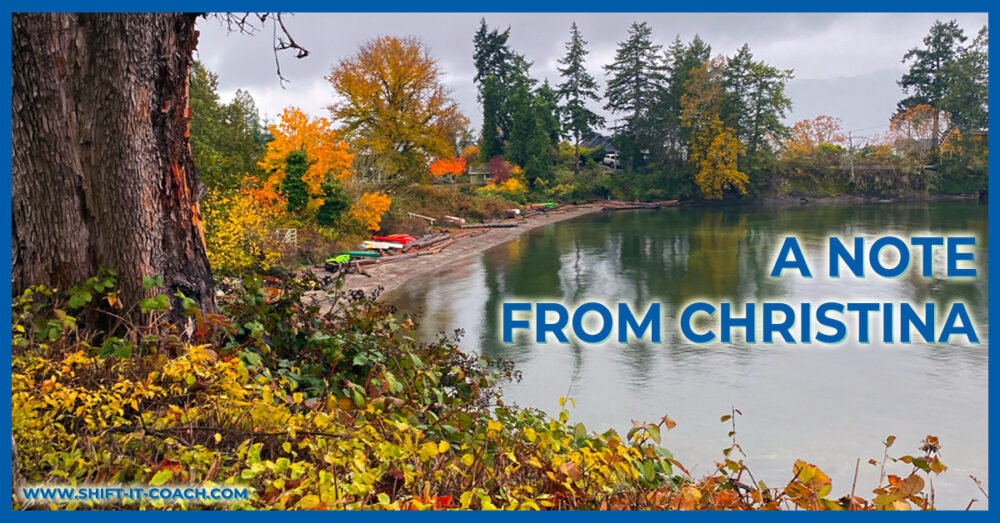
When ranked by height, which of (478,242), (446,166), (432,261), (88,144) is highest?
(446,166)

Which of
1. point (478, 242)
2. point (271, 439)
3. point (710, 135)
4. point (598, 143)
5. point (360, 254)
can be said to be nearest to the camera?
point (271, 439)

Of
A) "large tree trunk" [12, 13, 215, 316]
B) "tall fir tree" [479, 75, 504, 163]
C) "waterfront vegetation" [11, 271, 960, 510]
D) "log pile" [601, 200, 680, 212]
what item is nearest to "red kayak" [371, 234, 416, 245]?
"waterfront vegetation" [11, 271, 960, 510]

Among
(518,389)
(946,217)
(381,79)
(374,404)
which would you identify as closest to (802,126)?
(946,217)

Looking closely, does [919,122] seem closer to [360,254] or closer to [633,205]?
[633,205]

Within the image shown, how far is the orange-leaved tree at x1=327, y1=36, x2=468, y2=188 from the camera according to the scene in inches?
1180

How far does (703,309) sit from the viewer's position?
1500 cm

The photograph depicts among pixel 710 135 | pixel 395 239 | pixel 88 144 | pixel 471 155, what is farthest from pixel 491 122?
pixel 88 144

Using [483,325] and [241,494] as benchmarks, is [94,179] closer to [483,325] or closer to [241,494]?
[241,494]

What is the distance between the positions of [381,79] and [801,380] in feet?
77.2

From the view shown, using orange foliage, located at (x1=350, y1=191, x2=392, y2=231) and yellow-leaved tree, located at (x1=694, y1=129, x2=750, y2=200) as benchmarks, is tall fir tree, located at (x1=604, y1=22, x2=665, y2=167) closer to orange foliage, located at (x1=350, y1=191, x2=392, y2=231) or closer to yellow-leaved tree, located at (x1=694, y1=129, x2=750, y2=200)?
yellow-leaved tree, located at (x1=694, y1=129, x2=750, y2=200)

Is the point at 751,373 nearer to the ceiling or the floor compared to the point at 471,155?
nearer to the floor

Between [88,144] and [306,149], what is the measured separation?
56.7ft

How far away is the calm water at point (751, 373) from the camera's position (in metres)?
7.62

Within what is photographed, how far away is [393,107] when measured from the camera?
101ft
